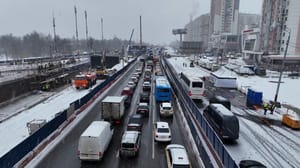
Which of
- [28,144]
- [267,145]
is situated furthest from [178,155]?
[28,144]

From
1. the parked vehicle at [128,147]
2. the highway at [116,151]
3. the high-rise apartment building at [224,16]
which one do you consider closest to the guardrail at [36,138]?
the highway at [116,151]

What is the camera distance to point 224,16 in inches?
7584

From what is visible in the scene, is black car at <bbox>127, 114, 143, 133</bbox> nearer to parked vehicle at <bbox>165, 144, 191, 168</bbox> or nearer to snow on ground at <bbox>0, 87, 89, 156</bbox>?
parked vehicle at <bbox>165, 144, 191, 168</bbox>

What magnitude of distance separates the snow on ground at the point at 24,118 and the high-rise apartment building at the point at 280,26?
75.9m

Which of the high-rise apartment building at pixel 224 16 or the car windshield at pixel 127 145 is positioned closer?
the car windshield at pixel 127 145

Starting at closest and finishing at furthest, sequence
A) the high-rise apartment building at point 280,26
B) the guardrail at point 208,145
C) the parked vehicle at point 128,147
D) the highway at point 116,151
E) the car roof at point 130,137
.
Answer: the guardrail at point 208,145
the highway at point 116,151
the parked vehicle at point 128,147
the car roof at point 130,137
the high-rise apartment building at point 280,26

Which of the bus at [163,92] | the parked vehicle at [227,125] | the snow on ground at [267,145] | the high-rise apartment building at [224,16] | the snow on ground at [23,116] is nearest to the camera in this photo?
the snow on ground at [267,145]

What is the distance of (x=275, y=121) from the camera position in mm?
25078

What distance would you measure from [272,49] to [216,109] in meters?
86.8

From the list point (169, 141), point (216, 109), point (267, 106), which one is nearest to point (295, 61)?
point (267, 106)

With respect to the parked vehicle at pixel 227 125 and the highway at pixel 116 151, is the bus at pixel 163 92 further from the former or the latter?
the parked vehicle at pixel 227 125

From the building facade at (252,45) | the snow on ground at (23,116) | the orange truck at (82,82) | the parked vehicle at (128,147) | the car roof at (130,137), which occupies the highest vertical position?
the building facade at (252,45)

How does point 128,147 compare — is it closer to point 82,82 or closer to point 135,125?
point 135,125

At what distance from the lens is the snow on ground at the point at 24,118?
21064 mm
